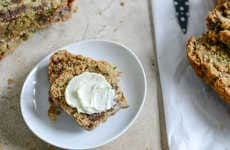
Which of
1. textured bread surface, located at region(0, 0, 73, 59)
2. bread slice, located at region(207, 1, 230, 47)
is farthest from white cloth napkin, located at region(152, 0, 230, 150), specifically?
textured bread surface, located at region(0, 0, 73, 59)

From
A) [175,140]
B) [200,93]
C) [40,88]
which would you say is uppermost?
[40,88]

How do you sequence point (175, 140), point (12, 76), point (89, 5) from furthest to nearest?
point (89, 5)
point (12, 76)
point (175, 140)

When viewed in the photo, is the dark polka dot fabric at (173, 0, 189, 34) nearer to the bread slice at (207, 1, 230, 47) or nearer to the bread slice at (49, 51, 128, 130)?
the bread slice at (207, 1, 230, 47)

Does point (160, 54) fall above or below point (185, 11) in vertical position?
below

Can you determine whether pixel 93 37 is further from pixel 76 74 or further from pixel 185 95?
pixel 185 95

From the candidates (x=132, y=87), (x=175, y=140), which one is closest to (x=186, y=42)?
(x=132, y=87)

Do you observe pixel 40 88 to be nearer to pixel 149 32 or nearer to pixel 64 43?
pixel 64 43
